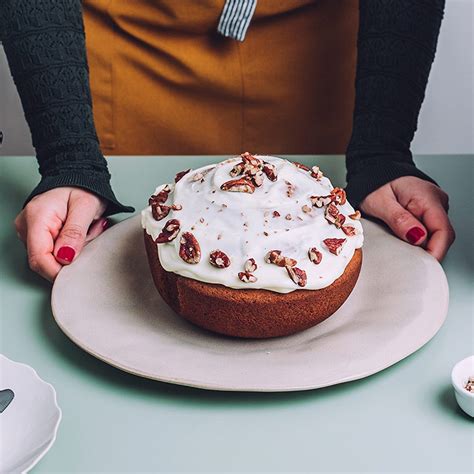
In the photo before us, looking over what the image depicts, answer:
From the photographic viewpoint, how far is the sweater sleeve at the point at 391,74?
4.25 feet

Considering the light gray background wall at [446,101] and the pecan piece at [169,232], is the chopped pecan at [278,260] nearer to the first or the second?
the pecan piece at [169,232]

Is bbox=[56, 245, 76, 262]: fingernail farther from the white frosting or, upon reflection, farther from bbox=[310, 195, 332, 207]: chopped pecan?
bbox=[310, 195, 332, 207]: chopped pecan

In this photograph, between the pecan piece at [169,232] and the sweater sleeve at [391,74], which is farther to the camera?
the sweater sleeve at [391,74]

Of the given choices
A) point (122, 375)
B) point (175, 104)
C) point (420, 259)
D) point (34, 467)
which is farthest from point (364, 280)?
point (175, 104)

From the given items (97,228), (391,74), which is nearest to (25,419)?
(97,228)

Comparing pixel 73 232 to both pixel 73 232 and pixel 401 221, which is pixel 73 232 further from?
pixel 401 221

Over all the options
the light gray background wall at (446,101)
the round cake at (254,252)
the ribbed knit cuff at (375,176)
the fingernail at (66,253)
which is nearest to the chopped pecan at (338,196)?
the round cake at (254,252)

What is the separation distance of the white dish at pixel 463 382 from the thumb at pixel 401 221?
0.27m

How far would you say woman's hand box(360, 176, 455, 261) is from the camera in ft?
3.58

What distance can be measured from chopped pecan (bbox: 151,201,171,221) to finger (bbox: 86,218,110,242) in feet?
0.67

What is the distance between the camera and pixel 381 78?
1305 mm

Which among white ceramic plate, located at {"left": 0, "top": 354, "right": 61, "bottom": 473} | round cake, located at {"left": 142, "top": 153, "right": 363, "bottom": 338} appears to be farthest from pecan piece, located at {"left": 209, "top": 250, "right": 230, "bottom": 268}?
white ceramic plate, located at {"left": 0, "top": 354, "right": 61, "bottom": 473}

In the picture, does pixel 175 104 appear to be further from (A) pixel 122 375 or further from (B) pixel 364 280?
(A) pixel 122 375

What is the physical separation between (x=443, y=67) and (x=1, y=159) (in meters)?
1.22
